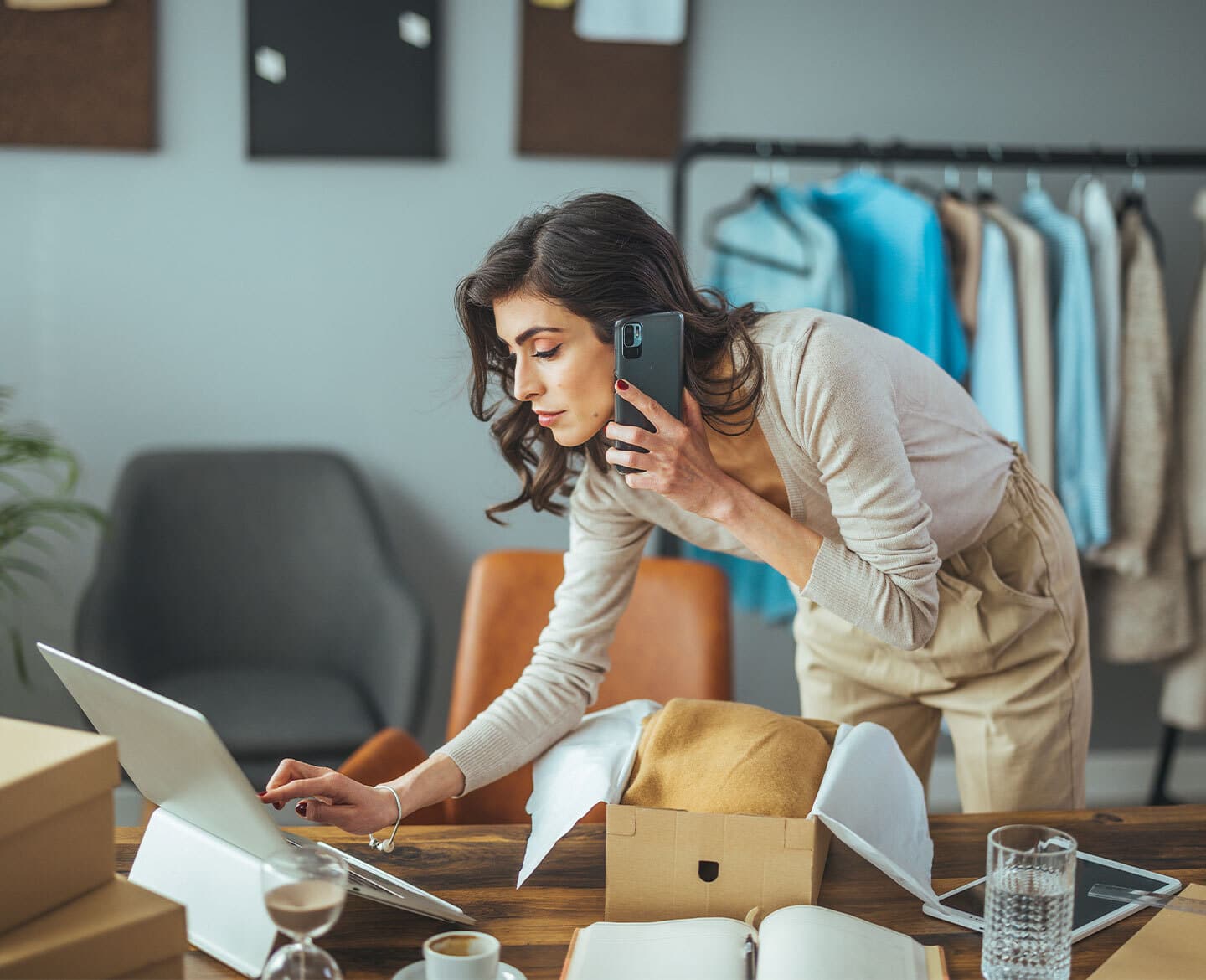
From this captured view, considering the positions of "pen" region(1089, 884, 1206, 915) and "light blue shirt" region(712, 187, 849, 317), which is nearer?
"pen" region(1089, 884, 1206, 915)

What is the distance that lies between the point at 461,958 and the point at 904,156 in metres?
1.89

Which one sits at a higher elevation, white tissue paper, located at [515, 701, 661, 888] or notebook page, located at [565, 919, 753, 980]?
white tissue paper, located at [515, 701, 661, 888]

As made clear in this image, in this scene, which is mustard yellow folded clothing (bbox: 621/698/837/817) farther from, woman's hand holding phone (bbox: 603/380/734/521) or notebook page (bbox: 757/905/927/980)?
woman's hand holding phone (bbox: 603/380/734/521)

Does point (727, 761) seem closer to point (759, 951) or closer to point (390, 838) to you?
point (759, 951)

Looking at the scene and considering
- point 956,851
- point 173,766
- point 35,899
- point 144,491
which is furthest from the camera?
point 144,491

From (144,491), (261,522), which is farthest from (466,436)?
(144,491)

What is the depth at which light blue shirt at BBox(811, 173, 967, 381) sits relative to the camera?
2377 mm

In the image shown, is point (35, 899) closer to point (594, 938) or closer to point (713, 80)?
point (594, 938)

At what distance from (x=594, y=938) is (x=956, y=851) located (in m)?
0.41

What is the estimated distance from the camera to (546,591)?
1842mm

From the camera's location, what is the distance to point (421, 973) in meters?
0.95

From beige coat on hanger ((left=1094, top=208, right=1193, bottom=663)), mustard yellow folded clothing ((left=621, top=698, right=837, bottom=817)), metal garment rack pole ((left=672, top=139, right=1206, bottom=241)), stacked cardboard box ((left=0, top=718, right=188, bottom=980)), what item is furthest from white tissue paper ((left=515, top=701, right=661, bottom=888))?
beige coat on hanger ((left=1094, top=208, right=1193, bottom=663))

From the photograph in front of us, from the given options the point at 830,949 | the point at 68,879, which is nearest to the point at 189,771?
the point at 68,879

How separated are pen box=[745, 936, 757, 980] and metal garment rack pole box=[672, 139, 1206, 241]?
1.51 metres
